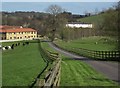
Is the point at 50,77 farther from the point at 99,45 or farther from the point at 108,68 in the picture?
the point at 99,45

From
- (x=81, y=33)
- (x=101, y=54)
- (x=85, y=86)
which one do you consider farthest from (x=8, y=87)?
(x=81, y=33)

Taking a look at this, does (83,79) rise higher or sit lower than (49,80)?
lower

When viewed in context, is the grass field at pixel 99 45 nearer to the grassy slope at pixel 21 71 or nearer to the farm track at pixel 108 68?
the farm track at pixel 108 68

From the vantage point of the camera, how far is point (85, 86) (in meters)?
15.1

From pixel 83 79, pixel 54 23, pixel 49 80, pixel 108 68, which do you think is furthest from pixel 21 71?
pixel 54 23

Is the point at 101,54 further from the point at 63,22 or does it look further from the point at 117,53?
the point at 63,22

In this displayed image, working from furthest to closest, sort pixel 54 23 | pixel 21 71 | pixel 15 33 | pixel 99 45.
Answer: pixel 15 33, pixel 54 23, pixel 99 45, pixel 21 71

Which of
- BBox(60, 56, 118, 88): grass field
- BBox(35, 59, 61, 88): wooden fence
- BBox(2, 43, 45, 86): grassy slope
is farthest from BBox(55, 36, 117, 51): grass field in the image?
BBox(35, 59, 61, 88): wooden fence

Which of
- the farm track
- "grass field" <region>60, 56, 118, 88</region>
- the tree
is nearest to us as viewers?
"grass field" <region>60, 56, 118, 88</region>

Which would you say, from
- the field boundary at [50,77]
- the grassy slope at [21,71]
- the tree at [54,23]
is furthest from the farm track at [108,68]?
the tree at [54,23]

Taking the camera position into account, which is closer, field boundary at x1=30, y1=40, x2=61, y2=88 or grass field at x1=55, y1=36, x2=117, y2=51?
field boundary at x1=30, y1=40, x2=61, y2=88

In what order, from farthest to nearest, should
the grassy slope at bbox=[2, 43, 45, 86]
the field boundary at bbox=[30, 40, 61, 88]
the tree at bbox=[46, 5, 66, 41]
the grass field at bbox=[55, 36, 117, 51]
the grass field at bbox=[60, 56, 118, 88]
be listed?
the tree at bbox=[46, 5, 66, 41] < the grass field at bbox=[55, 36, 117, 51] < the grassy slope at bbox=[2, 43, 45, 86] < the grass field at bbox=[60, 56, 118, 88] < the field boundary at bbox=[30, 40, 61, 88]

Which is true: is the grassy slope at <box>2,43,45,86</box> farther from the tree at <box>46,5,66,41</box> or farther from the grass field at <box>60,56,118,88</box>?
the tree at <box>46,5,66,41</box>

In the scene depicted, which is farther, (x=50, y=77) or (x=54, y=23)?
(x=54, y=23)
